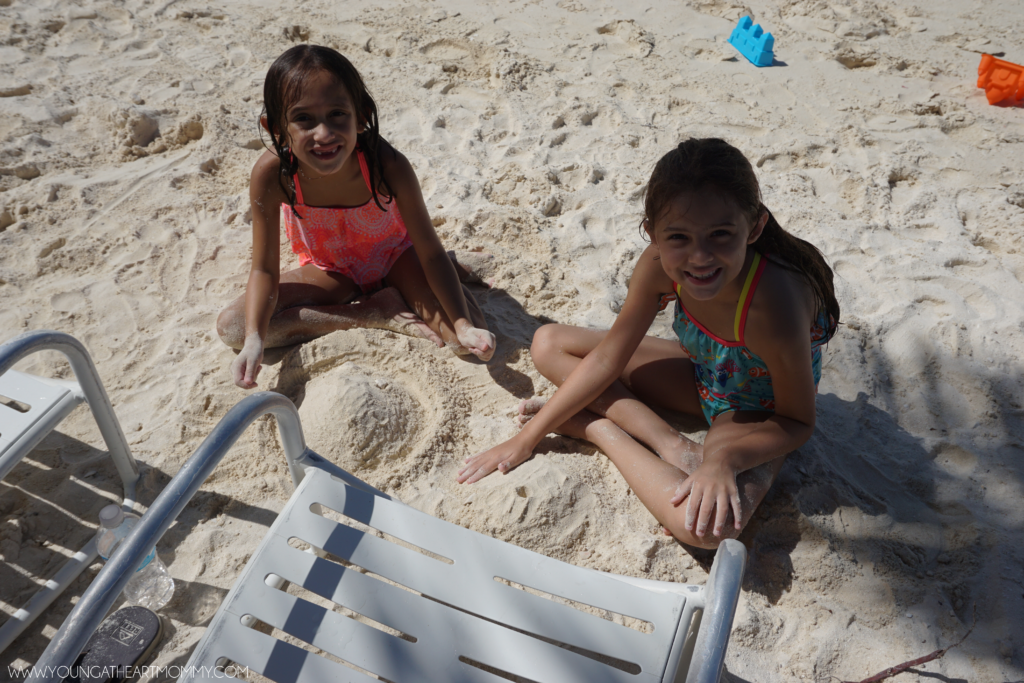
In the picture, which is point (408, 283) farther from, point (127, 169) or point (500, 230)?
point (127, 169)

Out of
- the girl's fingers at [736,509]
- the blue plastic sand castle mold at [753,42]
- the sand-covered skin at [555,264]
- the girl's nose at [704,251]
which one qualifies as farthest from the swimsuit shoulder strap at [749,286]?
the blue plastic sand castle mold at [753,42]

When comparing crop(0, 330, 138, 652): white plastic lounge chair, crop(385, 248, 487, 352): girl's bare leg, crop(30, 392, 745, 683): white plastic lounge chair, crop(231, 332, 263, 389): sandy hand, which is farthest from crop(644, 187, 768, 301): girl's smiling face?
crop(0, 330, 138, 652): white plastic lounge chair

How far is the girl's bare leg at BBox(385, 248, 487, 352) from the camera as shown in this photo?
8.08 ft

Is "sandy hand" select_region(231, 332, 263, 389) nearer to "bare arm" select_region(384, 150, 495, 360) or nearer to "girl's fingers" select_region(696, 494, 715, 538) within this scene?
"bare arm" select_region(384, 150, 495, 360)

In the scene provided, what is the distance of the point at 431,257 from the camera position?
2.43m

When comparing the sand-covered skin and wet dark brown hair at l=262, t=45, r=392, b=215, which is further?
wet dark brown hair at l=262, t=45, r=392, b=215

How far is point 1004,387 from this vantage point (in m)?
2.32

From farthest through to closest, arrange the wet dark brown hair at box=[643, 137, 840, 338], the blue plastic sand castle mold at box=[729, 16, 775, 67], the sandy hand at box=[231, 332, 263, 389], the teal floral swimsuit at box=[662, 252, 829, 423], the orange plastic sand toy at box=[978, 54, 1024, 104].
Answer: the blue plastic sand castle mold at box=[729, 16, 775, 67]
the orange plastic sand toy at box=[978, 54, 1024, 104]
the sandy hand at box=[231, 332, 263, 389]
the teal floral swimsuit at box=[662, 252, 829, 423]
the wet dark brown hair at box=[643, 137, 840, 338]

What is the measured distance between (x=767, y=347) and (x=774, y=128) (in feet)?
7.45

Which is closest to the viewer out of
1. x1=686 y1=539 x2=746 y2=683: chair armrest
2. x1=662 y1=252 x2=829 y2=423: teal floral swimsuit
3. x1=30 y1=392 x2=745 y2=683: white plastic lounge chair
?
x1=686 y1=539 x2=746 y2=683: chair armrest

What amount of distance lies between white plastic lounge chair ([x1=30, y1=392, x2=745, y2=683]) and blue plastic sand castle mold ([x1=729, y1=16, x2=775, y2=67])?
3571mm

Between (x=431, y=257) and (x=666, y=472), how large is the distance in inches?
45.2

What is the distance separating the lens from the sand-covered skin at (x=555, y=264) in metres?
1.78

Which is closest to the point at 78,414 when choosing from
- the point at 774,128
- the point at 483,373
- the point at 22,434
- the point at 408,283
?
the point at 22,434
